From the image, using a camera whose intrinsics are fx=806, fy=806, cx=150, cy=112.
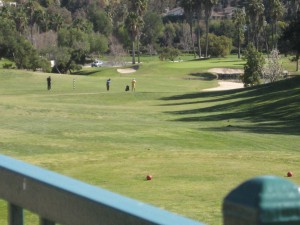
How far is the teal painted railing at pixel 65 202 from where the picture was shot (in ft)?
8.66

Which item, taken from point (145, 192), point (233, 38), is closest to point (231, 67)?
point (233, 38)

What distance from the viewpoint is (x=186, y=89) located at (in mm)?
81000

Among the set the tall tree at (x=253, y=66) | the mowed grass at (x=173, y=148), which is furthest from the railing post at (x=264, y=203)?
the tall tree at (x=253, y=66)

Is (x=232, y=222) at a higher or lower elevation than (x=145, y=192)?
higher

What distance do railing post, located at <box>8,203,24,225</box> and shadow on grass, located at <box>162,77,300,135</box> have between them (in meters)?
29.4

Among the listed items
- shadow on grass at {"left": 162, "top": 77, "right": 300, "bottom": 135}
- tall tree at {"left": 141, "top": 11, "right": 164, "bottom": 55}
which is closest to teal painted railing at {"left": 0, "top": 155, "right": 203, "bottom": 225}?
shadow on grass at {"left": 162, "top": 77, "right": 300, "bottom": 135}

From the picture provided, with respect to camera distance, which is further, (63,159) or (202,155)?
(202,155)

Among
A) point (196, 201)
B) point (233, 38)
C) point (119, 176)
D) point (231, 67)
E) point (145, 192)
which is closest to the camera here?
point (196, 201)

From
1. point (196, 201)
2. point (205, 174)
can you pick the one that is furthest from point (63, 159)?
point (196, 201)

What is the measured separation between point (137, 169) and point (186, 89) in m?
63.6

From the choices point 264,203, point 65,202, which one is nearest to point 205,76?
point 65,202

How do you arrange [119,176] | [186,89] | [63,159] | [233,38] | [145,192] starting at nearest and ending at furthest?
[145,192] < [119,176] < [63,159] < [186,89] < [233,38]

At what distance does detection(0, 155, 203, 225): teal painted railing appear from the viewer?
8.66 ft

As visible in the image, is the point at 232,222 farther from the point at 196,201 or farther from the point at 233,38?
the point at 233,38
